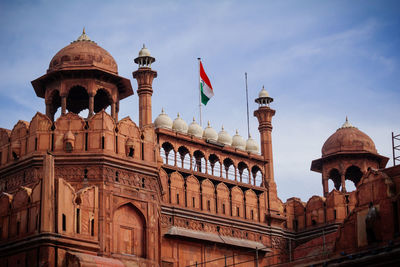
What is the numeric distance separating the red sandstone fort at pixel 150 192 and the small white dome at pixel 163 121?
1.5 inches

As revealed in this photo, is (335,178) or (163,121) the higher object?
(163,121)

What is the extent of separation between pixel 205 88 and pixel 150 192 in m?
11.5

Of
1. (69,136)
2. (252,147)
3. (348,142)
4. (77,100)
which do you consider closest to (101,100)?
(77,100)

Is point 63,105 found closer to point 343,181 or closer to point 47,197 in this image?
point 47,197

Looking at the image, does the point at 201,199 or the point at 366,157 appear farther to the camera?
the point at 366,157

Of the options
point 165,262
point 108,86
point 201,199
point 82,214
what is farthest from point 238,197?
point 82,214

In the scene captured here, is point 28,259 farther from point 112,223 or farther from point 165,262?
point 165,262

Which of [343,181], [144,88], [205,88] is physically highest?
[205,88]

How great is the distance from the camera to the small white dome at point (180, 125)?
3741 cm

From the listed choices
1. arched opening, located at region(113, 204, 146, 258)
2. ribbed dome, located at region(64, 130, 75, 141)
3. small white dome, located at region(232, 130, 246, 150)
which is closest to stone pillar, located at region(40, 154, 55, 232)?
ribbed dome, located at region(64, 130, 75, 141)

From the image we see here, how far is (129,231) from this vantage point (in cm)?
2909

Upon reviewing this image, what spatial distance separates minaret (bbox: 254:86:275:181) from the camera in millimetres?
39969

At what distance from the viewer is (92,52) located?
31.8 m

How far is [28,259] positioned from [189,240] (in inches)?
375
